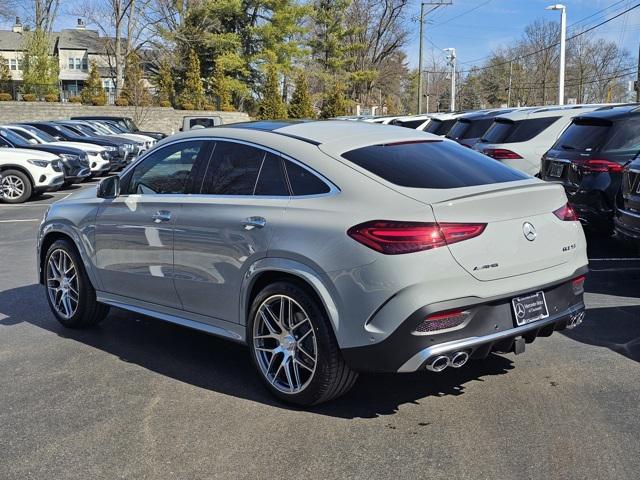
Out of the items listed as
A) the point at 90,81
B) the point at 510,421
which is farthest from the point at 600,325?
the point at 90,81

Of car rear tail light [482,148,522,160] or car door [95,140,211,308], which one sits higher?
car rear tail light [482,148,522,160]

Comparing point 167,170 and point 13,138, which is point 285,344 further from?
point 13,138

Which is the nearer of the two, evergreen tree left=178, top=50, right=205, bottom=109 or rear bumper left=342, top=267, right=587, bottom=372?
rear bumper left=342, top=267, right=587, bottom=372

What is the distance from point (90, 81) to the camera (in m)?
45.6

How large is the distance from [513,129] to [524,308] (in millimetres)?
7853

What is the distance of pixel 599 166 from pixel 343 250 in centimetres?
564

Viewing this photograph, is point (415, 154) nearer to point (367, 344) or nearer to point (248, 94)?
point (367, 344)

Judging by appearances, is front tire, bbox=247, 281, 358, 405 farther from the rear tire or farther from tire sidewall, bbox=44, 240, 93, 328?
the rear tire

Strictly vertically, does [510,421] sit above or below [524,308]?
below

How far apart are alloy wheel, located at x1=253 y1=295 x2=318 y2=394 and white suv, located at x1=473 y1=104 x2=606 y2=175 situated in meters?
7.39

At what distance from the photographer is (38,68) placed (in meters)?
47.9

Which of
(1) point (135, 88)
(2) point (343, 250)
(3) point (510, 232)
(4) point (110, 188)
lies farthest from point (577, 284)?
(1) point (135, 88)

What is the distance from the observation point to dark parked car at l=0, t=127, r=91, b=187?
58.9 feet

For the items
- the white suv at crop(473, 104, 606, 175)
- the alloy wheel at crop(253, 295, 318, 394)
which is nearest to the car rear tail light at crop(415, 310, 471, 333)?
the alloy wheel at crop(253, 295, 318, 394)
